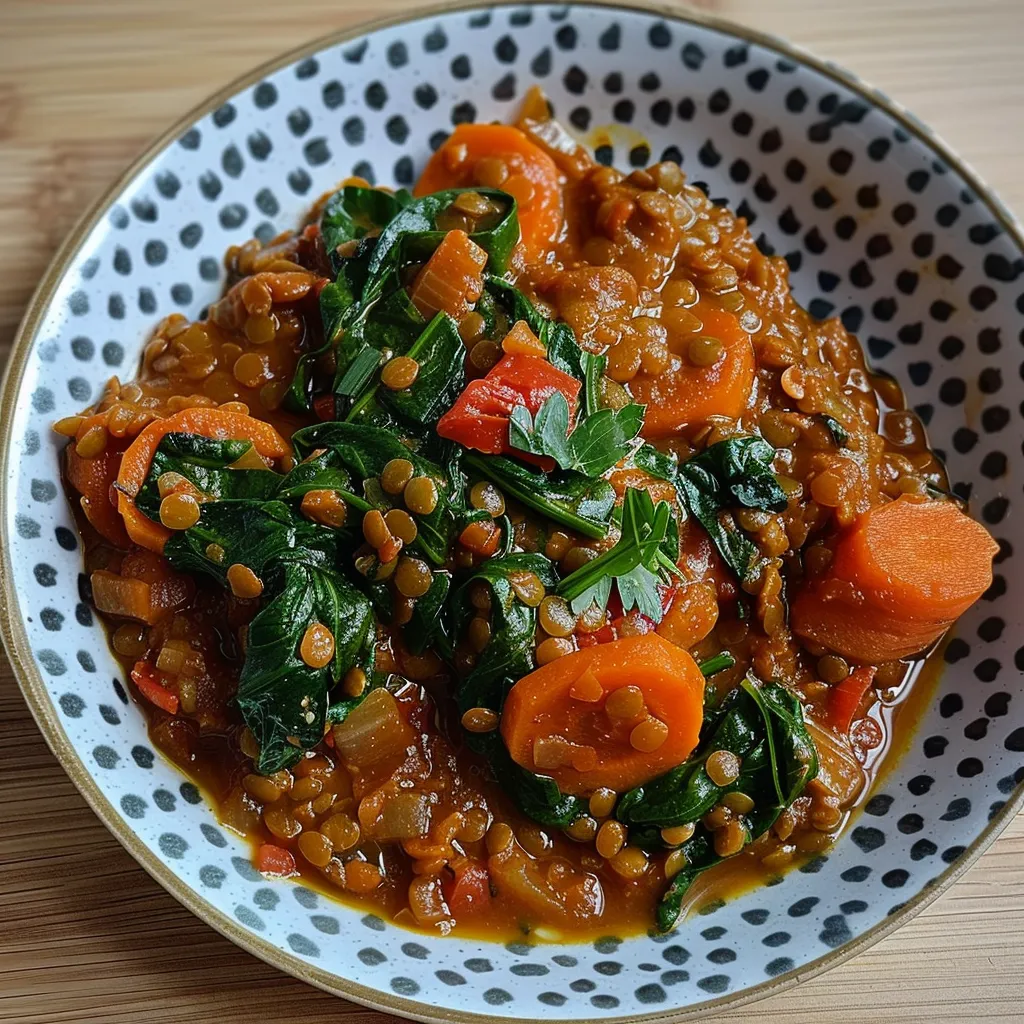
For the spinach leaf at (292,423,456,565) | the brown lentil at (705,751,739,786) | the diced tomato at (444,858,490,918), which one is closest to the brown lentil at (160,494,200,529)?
the spinach leaf at (292,423,456,565)

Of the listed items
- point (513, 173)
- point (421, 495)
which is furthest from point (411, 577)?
point (513, 173)

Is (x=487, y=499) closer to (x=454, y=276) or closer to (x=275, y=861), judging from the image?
(x=454, y=276)

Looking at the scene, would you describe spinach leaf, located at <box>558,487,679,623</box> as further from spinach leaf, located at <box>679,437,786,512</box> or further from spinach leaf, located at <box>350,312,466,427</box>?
spinach leaf, located at <box>350,312,466,427</box>

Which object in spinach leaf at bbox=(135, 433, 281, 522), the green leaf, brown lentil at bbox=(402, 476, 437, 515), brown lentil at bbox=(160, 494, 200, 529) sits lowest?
brown lentil at bbox=(160, 494, 200, 529)

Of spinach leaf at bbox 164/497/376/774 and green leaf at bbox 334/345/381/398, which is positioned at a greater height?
green leaf at bbox 334/345/381/398

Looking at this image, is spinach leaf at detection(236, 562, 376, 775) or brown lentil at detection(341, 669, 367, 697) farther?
brown lentil at detection(341, 669, 367, 697)

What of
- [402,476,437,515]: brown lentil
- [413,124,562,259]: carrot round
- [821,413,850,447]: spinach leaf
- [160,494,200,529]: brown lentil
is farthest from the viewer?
[413,124,562,259]: carrot round

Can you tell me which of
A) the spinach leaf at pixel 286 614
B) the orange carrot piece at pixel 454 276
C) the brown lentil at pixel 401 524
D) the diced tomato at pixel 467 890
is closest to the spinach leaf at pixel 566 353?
the orange carrot piece at pixel 454 276
